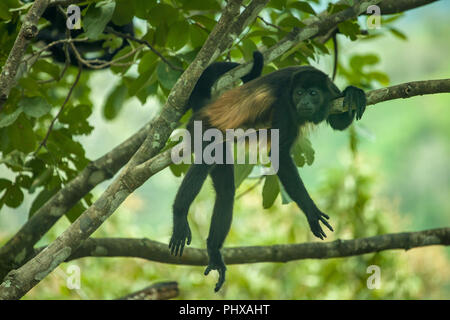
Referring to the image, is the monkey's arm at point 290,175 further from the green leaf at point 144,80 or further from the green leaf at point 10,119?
the green leaf at point 10,119

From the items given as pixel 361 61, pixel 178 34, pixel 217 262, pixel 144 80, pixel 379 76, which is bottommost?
pixel 217 262

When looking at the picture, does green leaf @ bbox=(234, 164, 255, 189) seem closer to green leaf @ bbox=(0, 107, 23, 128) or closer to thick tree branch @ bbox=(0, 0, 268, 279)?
thick tree branch @ bbox=(0, 0, 268, 279)

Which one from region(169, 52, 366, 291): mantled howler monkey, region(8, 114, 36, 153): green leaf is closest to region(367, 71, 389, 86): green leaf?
region(169, 52, 366, 291): mantled howler monkey

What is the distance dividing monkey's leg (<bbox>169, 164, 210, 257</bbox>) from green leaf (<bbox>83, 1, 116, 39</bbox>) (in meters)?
0.94

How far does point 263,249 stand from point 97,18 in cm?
189

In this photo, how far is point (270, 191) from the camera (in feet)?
10.8

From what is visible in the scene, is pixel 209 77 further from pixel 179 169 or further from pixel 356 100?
pixel 356 100

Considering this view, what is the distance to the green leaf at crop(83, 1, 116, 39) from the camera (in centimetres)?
274

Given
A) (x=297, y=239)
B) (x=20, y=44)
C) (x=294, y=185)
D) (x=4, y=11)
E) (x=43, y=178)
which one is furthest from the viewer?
(x=297, y=239)

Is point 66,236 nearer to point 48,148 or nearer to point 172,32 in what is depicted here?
point 48,148

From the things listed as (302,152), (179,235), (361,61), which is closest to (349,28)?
(302,152)

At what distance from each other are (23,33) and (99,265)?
18.0 feet

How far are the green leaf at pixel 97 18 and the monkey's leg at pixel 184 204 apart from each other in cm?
94
